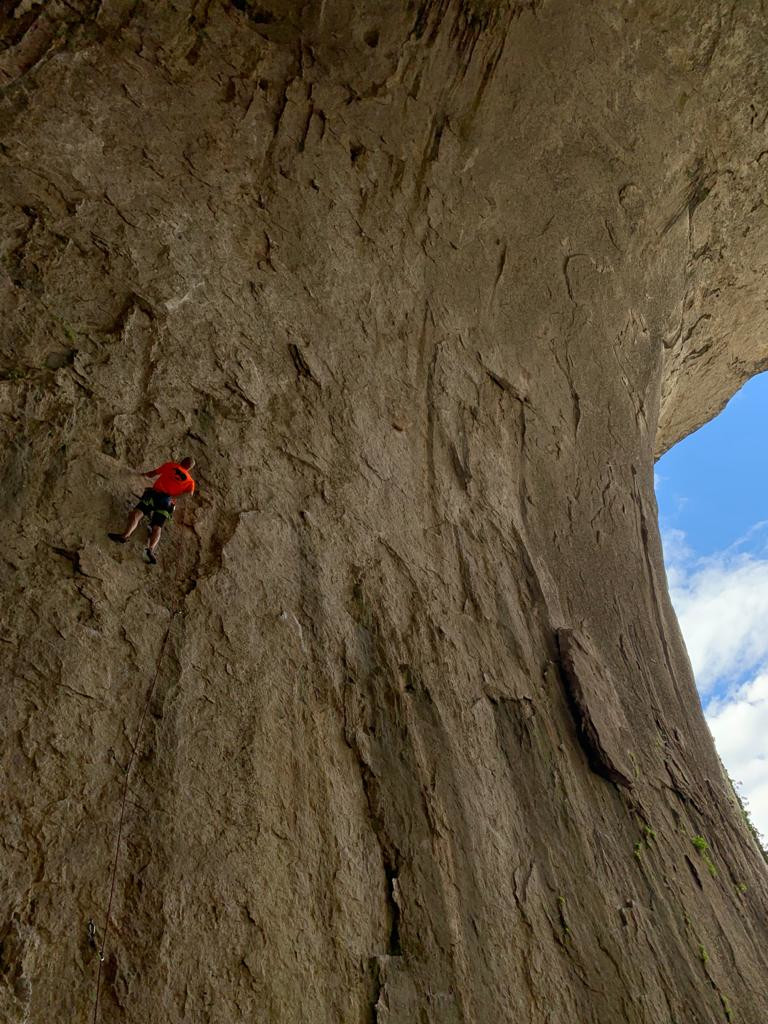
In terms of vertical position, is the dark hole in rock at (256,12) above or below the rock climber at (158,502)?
above

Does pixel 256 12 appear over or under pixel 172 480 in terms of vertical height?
over

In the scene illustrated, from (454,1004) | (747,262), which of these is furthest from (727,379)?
(454,1004)

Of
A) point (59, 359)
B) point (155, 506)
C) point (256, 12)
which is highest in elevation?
point (256, 12)

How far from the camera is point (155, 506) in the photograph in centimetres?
588

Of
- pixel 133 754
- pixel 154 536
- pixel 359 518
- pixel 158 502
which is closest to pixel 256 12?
pixel 359 518

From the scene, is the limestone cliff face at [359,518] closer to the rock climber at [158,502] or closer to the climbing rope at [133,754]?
the climbing rope at [133,754]

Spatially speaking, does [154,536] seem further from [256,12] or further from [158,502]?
[256,12]

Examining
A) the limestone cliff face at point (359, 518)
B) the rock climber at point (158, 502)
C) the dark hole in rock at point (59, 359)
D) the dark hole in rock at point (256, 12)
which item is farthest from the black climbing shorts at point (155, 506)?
the dark hole in rock at point (256, 12)

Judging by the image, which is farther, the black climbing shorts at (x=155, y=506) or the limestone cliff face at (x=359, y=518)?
the black climbing shorts at (x=155, y=506)

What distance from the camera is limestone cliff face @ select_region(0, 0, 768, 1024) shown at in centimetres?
498

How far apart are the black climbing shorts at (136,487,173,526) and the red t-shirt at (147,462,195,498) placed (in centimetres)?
6

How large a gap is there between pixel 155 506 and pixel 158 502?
41 mm

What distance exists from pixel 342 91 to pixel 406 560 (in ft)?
18.8

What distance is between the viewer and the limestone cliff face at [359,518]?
4.98 meters
